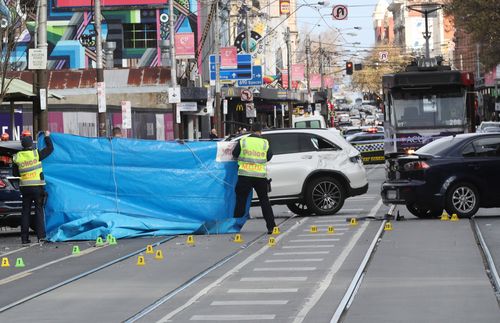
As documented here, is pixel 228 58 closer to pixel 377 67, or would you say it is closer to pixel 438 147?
pixel 438 147

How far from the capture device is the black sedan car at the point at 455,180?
71.2 ft

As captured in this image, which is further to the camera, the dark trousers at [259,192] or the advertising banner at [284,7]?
the advertising banner at [284,7]

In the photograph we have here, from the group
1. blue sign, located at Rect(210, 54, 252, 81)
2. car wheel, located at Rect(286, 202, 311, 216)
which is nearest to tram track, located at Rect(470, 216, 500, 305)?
car wheel, located at Rect(286, 202, 311, 216)

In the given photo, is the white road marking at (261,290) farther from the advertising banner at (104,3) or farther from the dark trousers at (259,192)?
the advertising banner at (104,3)

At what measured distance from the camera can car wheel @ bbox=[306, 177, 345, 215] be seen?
2417cm

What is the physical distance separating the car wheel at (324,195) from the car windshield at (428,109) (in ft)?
30.4

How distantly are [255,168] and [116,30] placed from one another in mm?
45783

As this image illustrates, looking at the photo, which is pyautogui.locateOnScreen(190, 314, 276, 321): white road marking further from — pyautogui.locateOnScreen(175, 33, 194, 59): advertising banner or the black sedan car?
pyautogui.locateOnScreen(175, 33, 194, 59): advertising banner

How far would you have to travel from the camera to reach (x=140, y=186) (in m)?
21.0

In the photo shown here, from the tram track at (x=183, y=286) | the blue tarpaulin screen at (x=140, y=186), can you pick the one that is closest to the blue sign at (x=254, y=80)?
the blue tarpaulin screen at (x=140, y=186)

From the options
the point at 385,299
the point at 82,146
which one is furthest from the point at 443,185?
the point at 385,299

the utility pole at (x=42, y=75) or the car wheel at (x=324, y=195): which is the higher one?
the utility pole at (x=42, y=75)

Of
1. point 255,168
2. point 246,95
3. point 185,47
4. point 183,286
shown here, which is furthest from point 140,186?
point 246,95

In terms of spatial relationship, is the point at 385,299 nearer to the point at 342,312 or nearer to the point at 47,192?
the point at 342,312
